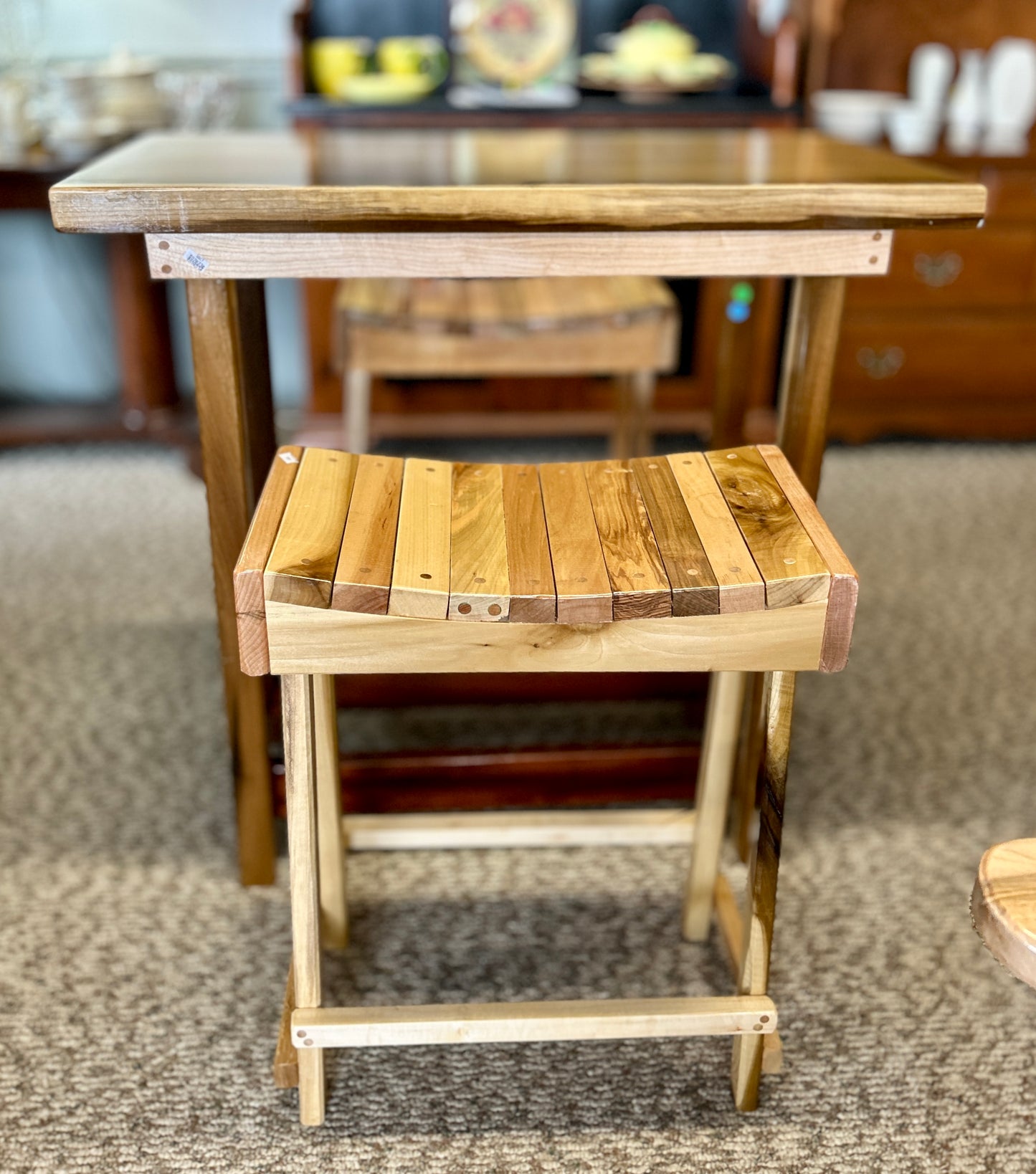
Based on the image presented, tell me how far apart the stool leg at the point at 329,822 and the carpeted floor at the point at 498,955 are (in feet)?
0.16

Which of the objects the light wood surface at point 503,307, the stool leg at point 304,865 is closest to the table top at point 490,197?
the stool leg at point 304,865

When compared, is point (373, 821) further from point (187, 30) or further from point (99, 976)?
point (187, 30)

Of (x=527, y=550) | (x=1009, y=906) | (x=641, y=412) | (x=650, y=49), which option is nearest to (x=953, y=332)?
(x=650, y=49)

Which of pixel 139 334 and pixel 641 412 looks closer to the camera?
pixel 641 412

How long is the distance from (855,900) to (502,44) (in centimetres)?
237

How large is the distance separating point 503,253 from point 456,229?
0.18 ft

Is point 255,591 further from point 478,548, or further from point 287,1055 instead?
point 287,1055

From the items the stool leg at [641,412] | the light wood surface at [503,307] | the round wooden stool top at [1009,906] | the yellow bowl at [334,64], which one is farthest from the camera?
the yellow bowl at [334,64]

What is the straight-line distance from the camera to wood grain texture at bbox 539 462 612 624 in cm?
93

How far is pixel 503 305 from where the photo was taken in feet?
6.77

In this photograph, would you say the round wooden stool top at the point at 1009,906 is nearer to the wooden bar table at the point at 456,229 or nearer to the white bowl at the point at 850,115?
the wooden bar table at the point at 456,229

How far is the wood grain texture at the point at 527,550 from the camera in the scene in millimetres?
922

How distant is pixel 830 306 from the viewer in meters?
1.29

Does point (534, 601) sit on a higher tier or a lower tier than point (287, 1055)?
higher
